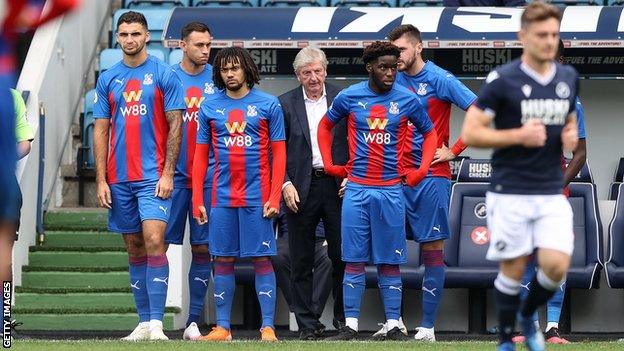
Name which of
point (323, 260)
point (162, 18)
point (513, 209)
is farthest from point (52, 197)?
point (513, 209)

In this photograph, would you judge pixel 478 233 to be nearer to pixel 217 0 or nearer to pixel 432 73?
pixel 432 73

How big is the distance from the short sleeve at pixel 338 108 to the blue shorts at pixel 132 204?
4.19ft

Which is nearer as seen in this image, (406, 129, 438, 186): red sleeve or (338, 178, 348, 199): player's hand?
(406, 129, 438, 186): red sleeve

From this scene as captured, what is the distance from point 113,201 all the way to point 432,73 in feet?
8.05

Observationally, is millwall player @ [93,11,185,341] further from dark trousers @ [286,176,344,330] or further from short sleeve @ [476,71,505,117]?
short sleeve @ [476,71,505,117]

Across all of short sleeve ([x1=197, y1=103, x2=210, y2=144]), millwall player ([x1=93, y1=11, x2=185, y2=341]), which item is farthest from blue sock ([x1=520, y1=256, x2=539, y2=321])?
millwall player ([x1=93, y1=11, x2=185, y2=341])

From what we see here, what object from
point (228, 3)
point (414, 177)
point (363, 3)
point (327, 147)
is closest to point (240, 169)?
point (327, 147)

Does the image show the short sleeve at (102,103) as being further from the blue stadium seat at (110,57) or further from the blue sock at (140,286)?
the blue stadium seat at (110,57)

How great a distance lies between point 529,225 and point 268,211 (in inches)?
124

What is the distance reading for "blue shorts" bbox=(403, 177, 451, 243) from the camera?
33.6 feet

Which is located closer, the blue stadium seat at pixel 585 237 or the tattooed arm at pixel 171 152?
the tattooed arm at pixel 171 152

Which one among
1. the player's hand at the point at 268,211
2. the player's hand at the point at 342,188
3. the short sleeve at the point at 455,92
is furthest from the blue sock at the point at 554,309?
the player's hand at the point at 268,211

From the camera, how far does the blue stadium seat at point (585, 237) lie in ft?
36.9

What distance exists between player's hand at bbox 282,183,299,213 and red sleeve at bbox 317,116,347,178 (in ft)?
1.10
